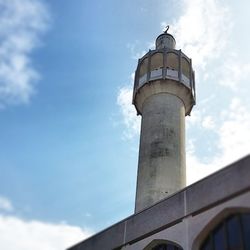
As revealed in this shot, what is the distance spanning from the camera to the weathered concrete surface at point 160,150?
19.5m

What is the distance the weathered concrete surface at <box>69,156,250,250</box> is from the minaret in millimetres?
4163

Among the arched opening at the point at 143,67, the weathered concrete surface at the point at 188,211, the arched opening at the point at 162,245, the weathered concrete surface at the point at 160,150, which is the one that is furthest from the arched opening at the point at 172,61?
the arched opening at the point at 162,245

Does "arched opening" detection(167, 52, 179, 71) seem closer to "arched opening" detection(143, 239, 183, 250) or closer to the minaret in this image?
the minaret

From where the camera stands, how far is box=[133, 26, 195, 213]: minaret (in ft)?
64.6

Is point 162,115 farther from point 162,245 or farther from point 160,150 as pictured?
point 162,245

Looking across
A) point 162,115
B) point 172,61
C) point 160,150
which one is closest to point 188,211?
point 160,150

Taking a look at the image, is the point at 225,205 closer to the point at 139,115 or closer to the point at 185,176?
the point at 185,176

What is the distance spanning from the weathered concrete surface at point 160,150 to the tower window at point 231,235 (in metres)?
6.89

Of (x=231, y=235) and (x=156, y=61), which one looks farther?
(x=156, y=61)

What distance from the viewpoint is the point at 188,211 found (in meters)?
12.9

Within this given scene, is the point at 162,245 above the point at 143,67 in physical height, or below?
below

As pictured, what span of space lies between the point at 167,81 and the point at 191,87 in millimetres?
1733

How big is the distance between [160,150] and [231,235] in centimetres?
932

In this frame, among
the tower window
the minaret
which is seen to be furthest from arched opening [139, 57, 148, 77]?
the tower window
